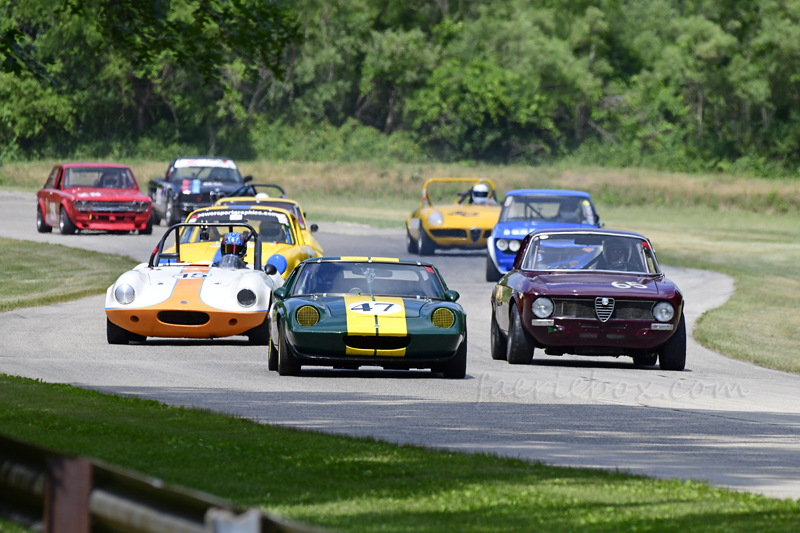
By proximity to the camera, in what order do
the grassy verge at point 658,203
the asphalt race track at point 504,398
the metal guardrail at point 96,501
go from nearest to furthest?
the metal guardrail at point 96,501
the asphalt race track at point 504,398
the grassy verge at point 658,203

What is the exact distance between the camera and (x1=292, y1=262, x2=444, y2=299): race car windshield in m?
13.2

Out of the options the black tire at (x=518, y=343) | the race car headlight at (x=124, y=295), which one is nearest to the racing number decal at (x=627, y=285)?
the black tire at (x=518, y=343)

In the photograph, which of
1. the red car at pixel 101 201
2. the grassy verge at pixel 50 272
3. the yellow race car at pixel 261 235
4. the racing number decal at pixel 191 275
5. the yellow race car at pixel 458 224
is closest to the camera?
the racing number decal at pixel 191 275

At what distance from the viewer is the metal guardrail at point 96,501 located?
9.37 feet

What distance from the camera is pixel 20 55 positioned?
47.6 feet

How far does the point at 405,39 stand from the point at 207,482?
242 feet

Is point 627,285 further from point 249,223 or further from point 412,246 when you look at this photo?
point 412,246

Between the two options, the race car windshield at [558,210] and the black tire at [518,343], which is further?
the race car windshield at [558,210]

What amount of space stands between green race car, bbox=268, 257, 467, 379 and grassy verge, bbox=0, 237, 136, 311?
7984mm

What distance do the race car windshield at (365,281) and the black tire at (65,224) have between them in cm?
A: 1902

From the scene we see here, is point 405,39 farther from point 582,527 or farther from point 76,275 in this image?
point 582,527

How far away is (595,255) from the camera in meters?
14.9

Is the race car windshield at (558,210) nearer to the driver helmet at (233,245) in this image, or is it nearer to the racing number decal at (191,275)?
the driver helmet at (233,245)

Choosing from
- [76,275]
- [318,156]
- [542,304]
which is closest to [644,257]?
[542,304]
